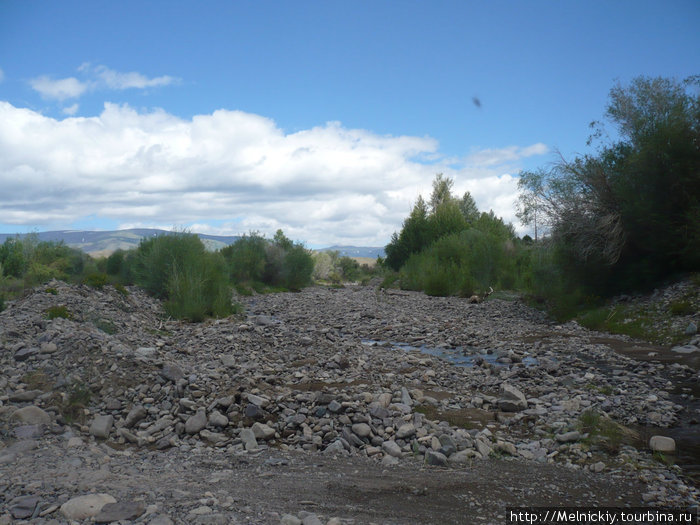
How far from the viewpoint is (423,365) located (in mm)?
8938

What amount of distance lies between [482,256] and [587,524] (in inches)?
938

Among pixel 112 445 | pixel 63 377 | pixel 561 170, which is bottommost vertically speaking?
pixel 112 445

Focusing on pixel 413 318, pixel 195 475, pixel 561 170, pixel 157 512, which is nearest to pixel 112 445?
pixel 195 475

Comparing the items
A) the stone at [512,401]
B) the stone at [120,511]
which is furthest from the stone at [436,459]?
the stone at [120,511]

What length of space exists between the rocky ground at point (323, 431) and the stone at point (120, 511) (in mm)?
14

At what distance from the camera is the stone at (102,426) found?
211 inches

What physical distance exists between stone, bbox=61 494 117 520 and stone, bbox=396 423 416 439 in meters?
2.73

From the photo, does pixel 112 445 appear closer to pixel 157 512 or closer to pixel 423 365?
pixel 157 512

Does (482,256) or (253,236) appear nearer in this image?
(482,256)

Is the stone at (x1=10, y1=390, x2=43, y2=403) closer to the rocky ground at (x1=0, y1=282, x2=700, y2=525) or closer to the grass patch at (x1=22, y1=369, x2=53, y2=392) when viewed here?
the rocky ground at (x1=0, y1=282, x2=700, y2=525)

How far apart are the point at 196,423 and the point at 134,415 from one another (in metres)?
0.83

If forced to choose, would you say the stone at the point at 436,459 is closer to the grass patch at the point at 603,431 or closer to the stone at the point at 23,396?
the grass patch at the point at 603,431

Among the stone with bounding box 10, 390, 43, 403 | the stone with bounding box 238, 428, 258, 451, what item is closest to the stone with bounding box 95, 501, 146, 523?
the stone with bounding box 238, 428, 258, 451

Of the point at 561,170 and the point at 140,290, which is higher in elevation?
the point at 561,170
